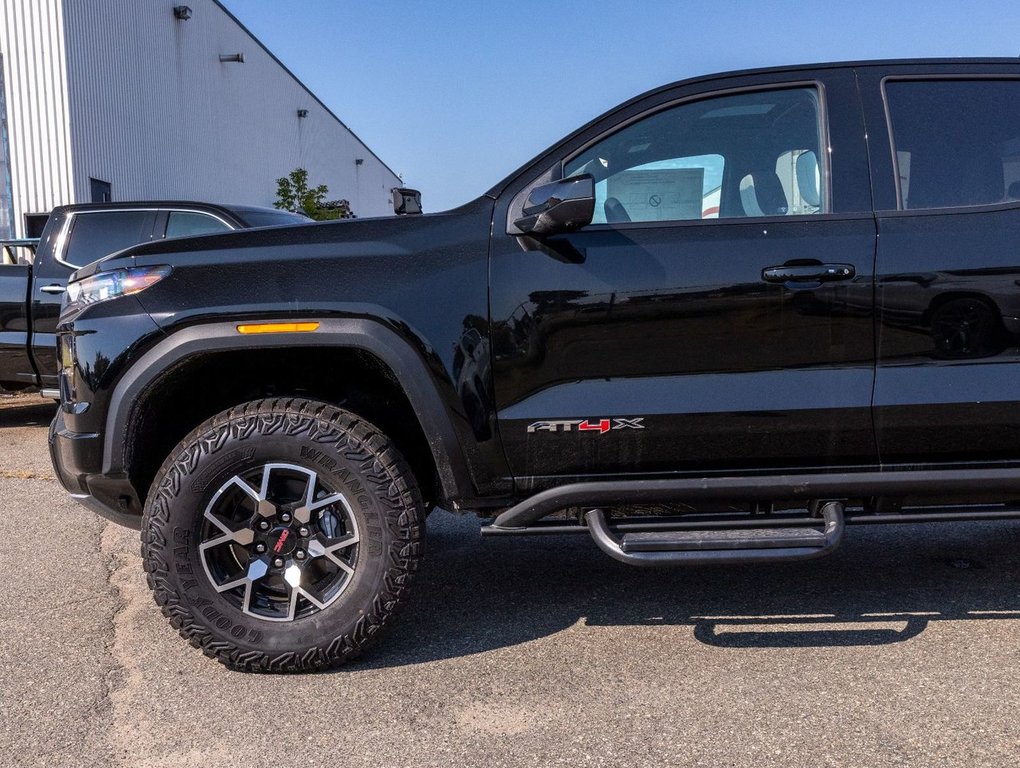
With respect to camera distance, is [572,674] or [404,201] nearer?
[572,674]

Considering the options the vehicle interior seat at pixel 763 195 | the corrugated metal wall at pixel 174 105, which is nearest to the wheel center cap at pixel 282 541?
the vehicle interior seat at pixel 763 195

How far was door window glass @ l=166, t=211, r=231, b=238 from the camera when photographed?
7.55 metres

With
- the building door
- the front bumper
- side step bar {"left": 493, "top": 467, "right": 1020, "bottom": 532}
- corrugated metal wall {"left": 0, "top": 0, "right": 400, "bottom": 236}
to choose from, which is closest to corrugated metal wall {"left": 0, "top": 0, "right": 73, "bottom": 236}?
corrugated metal wall {"left": 0, "top": 0, "right": 400, "bottom": 236}

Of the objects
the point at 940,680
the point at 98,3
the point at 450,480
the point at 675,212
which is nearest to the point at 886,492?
the point at 940,680

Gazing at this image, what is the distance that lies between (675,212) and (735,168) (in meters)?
0.31

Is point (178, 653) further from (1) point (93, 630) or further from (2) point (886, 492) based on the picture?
(2) point (886, 492)

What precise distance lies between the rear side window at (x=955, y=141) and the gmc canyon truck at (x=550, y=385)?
101 millimetres

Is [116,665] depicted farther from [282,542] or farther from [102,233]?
[102,233]

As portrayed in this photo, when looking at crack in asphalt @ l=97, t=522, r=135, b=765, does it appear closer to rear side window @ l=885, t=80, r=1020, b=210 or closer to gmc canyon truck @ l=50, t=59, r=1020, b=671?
gmc canyon truck @ l=50, t=59, r=1020, b=671

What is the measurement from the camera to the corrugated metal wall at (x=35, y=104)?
15320 millimetres

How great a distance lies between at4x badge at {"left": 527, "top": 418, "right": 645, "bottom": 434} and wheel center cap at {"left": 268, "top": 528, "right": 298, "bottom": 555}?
2.99 feet

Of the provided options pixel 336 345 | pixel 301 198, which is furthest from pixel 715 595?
pixel 301 198

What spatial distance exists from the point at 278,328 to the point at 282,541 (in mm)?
722

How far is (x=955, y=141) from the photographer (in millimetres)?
3357
